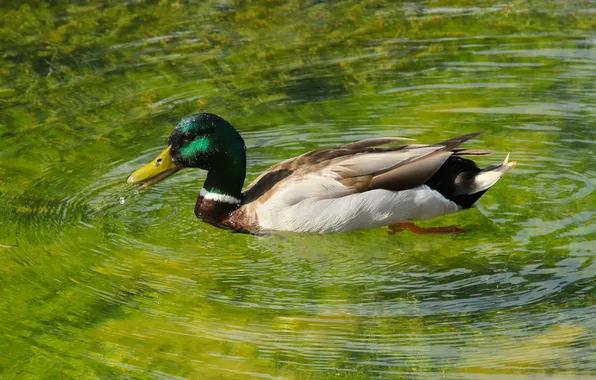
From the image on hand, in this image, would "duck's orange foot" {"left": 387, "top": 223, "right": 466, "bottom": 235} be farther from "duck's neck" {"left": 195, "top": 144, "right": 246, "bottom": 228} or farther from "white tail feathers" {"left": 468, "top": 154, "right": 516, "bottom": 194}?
"duck's neck" {"left": 195, "top": 144, "right": 246, "bottom": 228}

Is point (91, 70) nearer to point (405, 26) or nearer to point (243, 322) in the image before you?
point (405, 26)

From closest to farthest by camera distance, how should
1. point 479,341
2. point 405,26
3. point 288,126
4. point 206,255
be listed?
point 479,341 < point 206,255 < point 288,126 < point 405,26

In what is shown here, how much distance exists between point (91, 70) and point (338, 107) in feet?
8.25

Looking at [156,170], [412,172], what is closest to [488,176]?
[412,172]

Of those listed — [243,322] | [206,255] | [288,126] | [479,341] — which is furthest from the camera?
[288,126]

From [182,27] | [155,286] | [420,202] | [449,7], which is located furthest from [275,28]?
[155,286]

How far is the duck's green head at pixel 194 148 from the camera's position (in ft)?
24.0

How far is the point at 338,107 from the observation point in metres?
8.90

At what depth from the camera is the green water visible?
551 centimetres

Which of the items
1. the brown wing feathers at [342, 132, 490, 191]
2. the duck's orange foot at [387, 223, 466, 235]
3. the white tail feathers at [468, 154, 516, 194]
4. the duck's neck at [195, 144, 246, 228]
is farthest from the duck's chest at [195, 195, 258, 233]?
the white tail feathers at [468, 154, 516, 194]

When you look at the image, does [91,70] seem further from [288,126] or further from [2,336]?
[2,336]

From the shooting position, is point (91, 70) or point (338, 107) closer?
point (338, 107)

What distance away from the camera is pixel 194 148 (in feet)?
24.0

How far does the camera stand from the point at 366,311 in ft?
Result: 19.1
